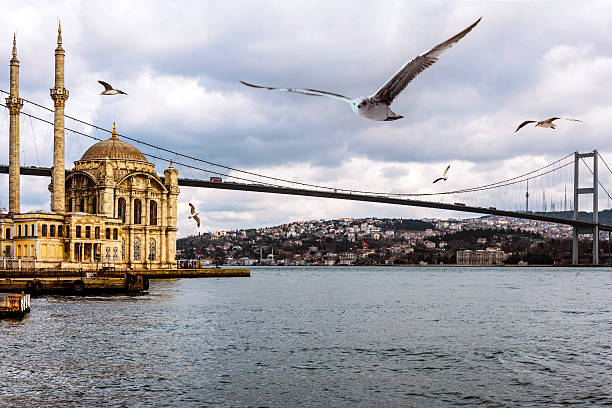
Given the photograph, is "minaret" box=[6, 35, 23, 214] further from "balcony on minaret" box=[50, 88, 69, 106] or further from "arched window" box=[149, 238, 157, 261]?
"arched window" box=[149, 238, 157, 261]

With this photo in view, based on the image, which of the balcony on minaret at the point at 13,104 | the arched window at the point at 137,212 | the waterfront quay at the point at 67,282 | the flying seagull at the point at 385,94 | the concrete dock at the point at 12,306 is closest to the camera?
the flying seagull at the point at 385,94

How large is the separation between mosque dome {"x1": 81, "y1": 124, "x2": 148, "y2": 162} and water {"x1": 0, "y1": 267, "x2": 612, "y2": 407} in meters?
36.4

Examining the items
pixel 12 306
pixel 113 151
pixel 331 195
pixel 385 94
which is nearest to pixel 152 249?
pixel 113 151

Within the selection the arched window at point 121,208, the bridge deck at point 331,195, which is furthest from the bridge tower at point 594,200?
the arched window at point 121,208

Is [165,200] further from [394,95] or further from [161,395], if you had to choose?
[394,95]

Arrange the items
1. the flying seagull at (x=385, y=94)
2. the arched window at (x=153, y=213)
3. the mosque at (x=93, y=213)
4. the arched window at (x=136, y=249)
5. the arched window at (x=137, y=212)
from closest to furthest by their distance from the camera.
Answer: the flying seagull at (x=385, y=94) → the mosque at (x=93, y=213) → the arched window at (x=136, y=249) → the arched window at (x=137, y=212) → the arched window at (x=153, y=213)

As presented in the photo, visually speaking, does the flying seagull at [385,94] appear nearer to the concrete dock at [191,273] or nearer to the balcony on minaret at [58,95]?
the balcony on minaret at [58,95]

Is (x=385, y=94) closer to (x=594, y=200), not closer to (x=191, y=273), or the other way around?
(x=191, y=273)

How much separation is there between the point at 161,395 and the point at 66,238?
40.1m

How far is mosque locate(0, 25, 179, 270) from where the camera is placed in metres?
47.8

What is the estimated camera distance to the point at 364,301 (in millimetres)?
33906

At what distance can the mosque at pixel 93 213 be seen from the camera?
157ft

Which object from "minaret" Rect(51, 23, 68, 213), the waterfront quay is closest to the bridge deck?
"minaret" Rect(51, 23, 68, 213)

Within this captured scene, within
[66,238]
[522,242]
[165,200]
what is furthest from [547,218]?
[522,242]
